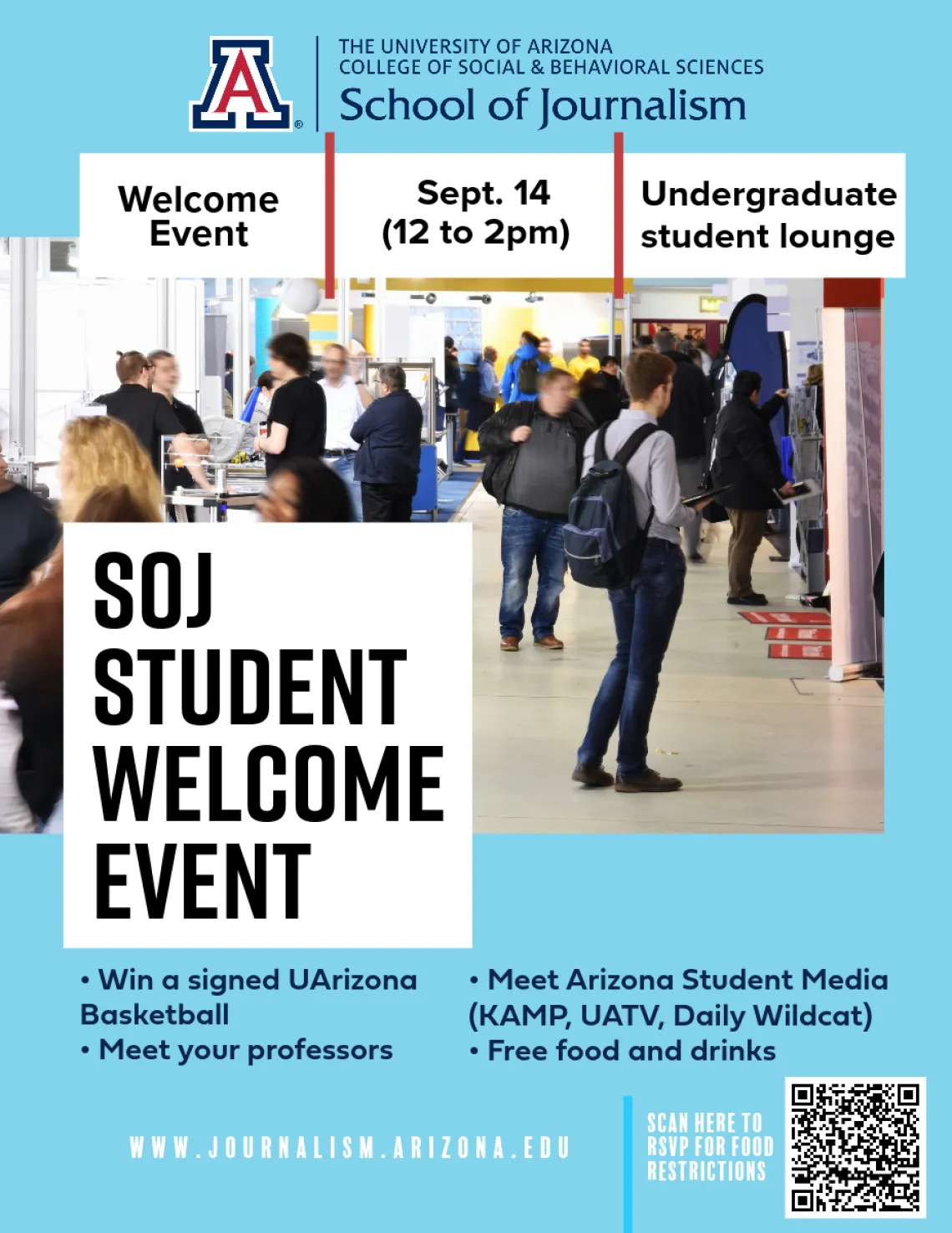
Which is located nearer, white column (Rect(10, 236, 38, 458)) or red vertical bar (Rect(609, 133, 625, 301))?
red vertical bar (Rect(609, 133, 625, 301))

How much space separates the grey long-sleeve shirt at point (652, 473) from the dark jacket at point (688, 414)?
5.47ft

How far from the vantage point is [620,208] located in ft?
15.8

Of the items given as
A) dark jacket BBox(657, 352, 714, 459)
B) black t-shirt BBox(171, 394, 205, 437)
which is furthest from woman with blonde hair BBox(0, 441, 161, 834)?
dark jacket BBox(657, 352, 714, 459)

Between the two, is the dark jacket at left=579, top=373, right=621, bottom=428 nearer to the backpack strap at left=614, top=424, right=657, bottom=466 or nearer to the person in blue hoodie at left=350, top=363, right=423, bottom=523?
the person in blue hoodie at left=350, top=363, right=423, bottom=523

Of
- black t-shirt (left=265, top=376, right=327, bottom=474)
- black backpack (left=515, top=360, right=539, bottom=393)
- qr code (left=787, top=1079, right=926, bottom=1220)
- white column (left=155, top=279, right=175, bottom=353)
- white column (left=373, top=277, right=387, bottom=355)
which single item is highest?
white column (left=373, top=277, right=387, bottom=355)

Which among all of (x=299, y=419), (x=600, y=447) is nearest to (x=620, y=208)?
(x=600, y=447)

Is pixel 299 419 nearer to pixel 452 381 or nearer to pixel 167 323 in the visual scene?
pixel 167 323

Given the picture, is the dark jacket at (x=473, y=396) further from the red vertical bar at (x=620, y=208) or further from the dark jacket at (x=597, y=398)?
the red vertical bar at (x=620, y=208)

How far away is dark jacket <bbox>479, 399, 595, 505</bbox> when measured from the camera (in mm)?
6395

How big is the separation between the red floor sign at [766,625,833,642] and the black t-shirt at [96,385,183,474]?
340cm

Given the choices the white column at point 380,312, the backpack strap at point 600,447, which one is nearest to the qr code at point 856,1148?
the backpack strap at point 600,447

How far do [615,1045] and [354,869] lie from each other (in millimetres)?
785
